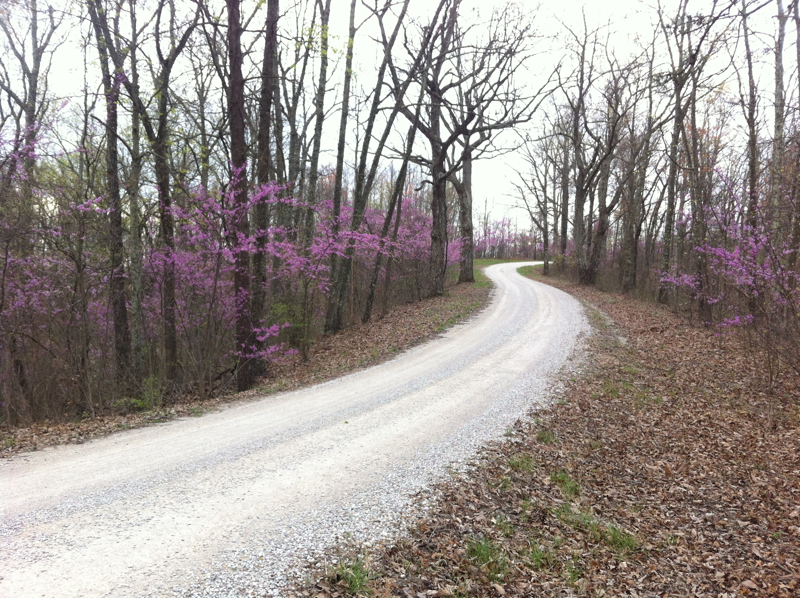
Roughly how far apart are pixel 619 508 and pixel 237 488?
4.16m

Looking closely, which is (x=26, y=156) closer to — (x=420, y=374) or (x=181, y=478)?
(x=181, y=478)

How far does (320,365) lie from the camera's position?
10.8 m

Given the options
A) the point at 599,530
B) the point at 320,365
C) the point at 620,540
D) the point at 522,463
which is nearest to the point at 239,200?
the point at 320,365

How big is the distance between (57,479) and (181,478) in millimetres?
1184

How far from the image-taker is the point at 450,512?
422cm

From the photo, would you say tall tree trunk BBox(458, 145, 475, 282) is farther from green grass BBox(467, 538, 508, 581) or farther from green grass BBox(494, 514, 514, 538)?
green grass BBox(467, 538, 508, 581)

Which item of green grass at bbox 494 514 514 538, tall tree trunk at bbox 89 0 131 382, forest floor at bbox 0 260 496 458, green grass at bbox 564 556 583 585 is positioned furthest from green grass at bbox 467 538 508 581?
tall tree trunk at bbox 89 0 131 382

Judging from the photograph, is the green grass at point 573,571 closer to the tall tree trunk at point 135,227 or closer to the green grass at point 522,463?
the green grass at point 522,463

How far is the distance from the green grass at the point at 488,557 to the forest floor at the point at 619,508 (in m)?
0.01

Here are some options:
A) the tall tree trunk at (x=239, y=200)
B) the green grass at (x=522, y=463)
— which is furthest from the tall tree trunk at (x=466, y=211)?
the green grass at (x=522, y=463)

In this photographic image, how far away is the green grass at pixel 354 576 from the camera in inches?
121

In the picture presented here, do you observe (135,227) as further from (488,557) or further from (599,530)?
(599,530)

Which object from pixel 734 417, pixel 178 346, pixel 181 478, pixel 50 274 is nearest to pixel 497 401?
pixel 734 417

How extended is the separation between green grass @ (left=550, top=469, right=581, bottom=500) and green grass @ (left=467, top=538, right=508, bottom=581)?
4.89 ft
